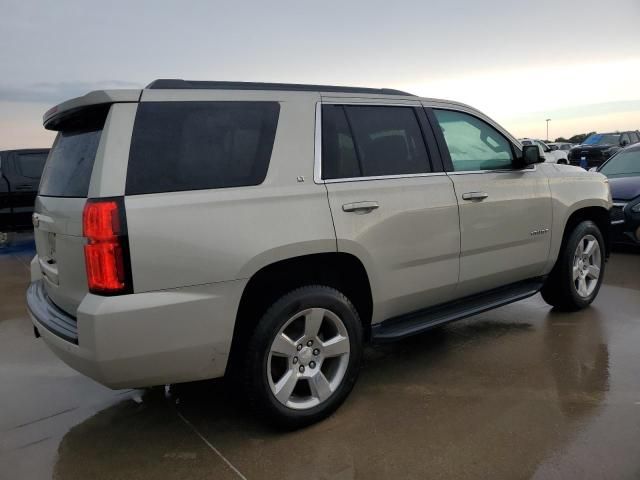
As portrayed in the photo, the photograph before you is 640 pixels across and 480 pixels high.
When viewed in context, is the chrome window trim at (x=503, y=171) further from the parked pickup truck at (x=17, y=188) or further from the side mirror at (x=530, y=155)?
the parked pickup truck at (x=17, y=188)

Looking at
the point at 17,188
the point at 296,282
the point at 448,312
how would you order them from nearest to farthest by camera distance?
the point at 296,282 → the point at 448,312 → the point at 17,188

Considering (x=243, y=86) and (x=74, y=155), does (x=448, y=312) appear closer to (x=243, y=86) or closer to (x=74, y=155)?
(x=243, y=86)

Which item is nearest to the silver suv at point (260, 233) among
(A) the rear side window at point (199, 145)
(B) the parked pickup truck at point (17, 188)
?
(A) the rear side window at point (199, 145)

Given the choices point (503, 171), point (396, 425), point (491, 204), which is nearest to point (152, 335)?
point (396, 425)

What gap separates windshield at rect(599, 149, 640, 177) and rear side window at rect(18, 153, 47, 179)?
10268 millimetres

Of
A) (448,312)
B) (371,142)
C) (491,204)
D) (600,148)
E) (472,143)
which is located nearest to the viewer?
(371,142)

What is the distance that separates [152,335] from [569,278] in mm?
3778

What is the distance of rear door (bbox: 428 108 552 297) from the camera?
3869 millimetres

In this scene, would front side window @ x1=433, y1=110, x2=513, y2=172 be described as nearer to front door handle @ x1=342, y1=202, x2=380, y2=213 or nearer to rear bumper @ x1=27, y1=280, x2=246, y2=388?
front door handle @ x1=342, y1=202, x2=380, y2=213

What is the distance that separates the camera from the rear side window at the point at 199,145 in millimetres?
2627

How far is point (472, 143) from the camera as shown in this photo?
4160mm

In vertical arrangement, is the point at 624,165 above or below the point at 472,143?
below

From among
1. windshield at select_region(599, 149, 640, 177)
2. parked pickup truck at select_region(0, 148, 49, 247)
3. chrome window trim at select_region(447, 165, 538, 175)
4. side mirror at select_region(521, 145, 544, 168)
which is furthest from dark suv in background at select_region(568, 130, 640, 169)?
parked pickup truck at select_region(0, 148, 49, 247)

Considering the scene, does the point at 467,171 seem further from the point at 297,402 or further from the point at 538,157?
the point at 297,402
